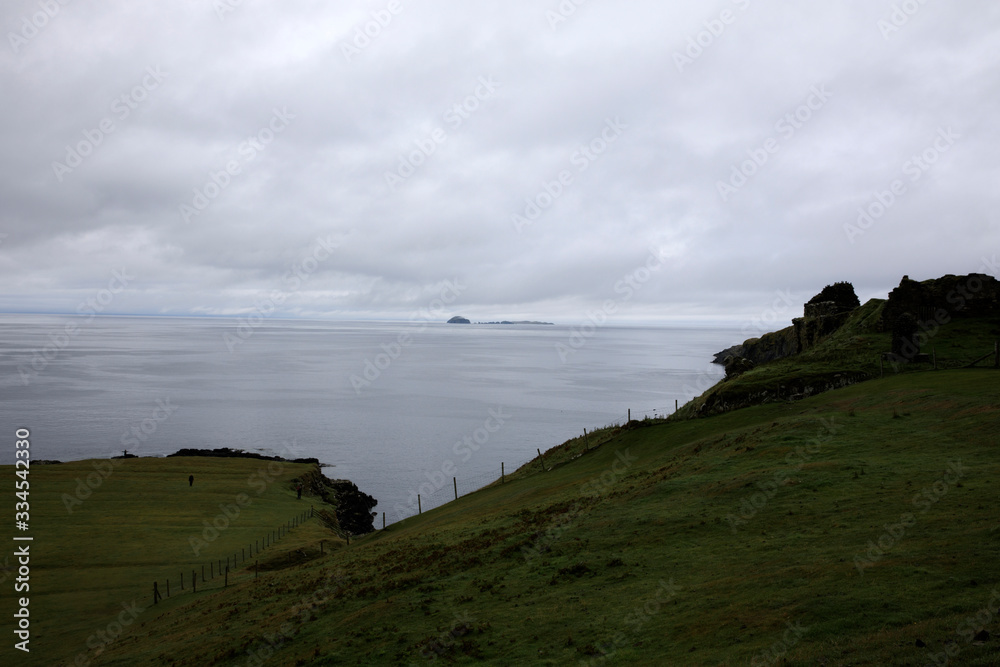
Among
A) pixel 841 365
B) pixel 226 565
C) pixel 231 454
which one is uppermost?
pixel 231 454

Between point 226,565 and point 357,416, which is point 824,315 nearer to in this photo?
point 226,565

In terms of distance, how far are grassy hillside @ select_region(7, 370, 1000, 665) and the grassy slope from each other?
657mm

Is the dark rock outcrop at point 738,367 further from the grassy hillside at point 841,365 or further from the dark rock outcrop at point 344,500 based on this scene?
the dark rock outcrop at point 344,500

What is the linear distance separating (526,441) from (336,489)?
3143 centimetres

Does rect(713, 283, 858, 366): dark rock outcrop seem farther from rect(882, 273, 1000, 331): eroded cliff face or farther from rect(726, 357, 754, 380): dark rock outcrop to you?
rect(726, 357, 754, 380): dark rock outcrop

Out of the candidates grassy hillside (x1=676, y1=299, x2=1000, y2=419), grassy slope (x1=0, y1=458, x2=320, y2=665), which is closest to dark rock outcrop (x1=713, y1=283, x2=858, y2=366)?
grassy hillside (x1=676, y1=299, x2=1000, y2=419)

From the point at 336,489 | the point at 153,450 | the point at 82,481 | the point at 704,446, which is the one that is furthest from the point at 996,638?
the point at 153,450

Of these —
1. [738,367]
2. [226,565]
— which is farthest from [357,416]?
[738,367]

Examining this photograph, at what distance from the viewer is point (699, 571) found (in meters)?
17.7

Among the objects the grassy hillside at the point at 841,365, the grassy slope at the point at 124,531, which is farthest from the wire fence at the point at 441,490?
the grassy hillside at the point at 841,365

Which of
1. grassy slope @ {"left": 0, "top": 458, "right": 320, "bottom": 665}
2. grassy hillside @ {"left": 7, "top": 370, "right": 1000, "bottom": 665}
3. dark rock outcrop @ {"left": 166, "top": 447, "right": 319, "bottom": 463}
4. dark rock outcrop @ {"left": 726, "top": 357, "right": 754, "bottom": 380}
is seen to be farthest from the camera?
dark rock outcrop @ {"left": 166, "top": 447, "right": 319, "bottom": 463}

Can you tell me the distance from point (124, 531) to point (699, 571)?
49.7 m

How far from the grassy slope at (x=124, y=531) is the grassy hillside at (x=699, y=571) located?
66 centimetres

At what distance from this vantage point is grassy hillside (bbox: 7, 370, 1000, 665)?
42.5 ft
